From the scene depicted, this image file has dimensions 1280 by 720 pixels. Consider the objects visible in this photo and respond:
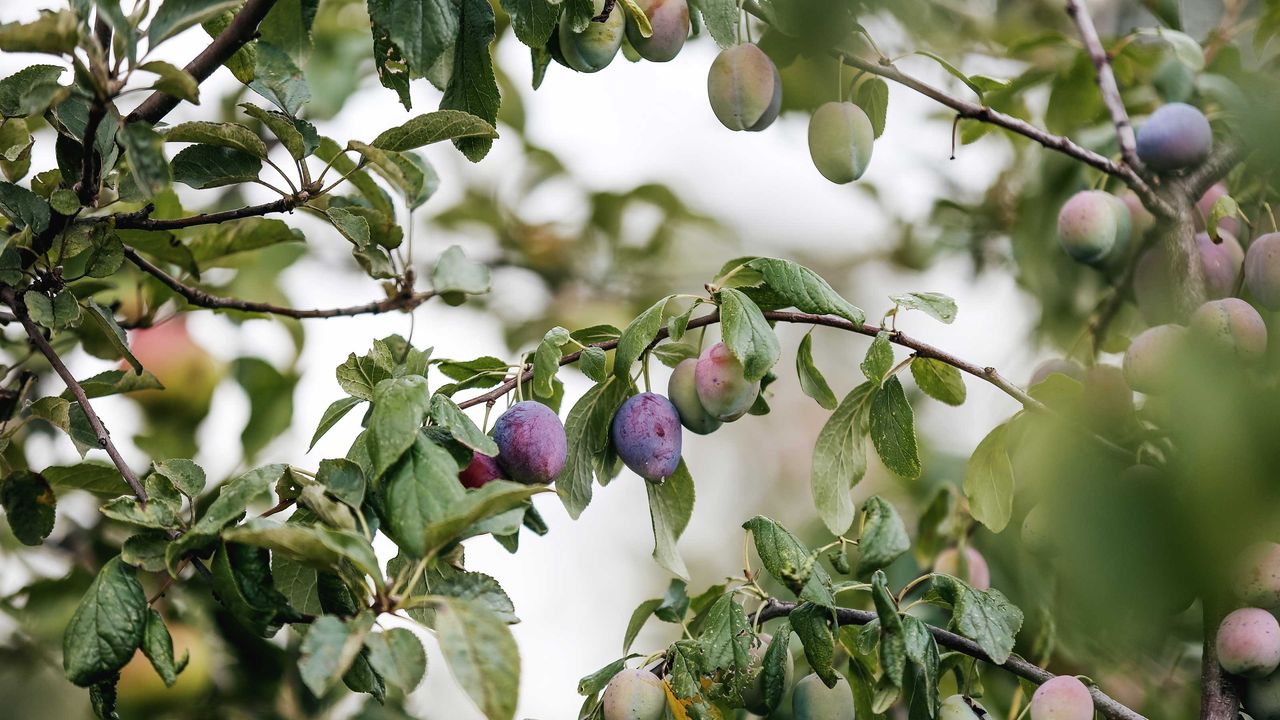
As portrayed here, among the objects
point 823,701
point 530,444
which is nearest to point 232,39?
point 530,444

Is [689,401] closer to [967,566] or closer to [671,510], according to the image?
[671,510]

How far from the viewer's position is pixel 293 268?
1364 millimetres

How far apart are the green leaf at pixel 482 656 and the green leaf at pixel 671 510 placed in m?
0.31

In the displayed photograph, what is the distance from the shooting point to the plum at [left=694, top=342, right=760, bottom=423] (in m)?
0.71

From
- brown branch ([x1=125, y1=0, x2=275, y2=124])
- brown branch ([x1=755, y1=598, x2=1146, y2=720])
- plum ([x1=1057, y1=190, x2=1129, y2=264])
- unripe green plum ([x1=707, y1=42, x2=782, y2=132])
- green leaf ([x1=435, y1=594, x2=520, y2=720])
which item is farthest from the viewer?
plum ([x1=1057, y1=190, x2=1129, y2=264])

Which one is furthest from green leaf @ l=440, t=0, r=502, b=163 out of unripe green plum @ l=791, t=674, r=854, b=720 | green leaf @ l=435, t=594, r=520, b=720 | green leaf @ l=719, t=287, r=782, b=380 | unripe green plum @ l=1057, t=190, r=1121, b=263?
unripe green plum @ l=1057, t=190, r=1121, b=263

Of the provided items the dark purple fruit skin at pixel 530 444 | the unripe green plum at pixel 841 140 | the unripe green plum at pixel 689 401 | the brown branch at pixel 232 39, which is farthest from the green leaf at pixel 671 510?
the brown branch at pixel 232 39

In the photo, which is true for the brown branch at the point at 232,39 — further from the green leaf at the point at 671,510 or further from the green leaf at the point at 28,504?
the green leaf at the point at 671,510

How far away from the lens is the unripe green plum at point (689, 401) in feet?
2.46

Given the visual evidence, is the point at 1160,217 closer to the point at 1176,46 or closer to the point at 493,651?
the point at 1176,46

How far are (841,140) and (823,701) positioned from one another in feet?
1.26

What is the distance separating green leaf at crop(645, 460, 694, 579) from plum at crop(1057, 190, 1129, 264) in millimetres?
402

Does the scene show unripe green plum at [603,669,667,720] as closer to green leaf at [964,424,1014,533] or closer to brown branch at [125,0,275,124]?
green leaf at [964,424,1014,533]

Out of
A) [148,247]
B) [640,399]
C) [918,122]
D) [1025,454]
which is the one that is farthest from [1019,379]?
[148,247]
